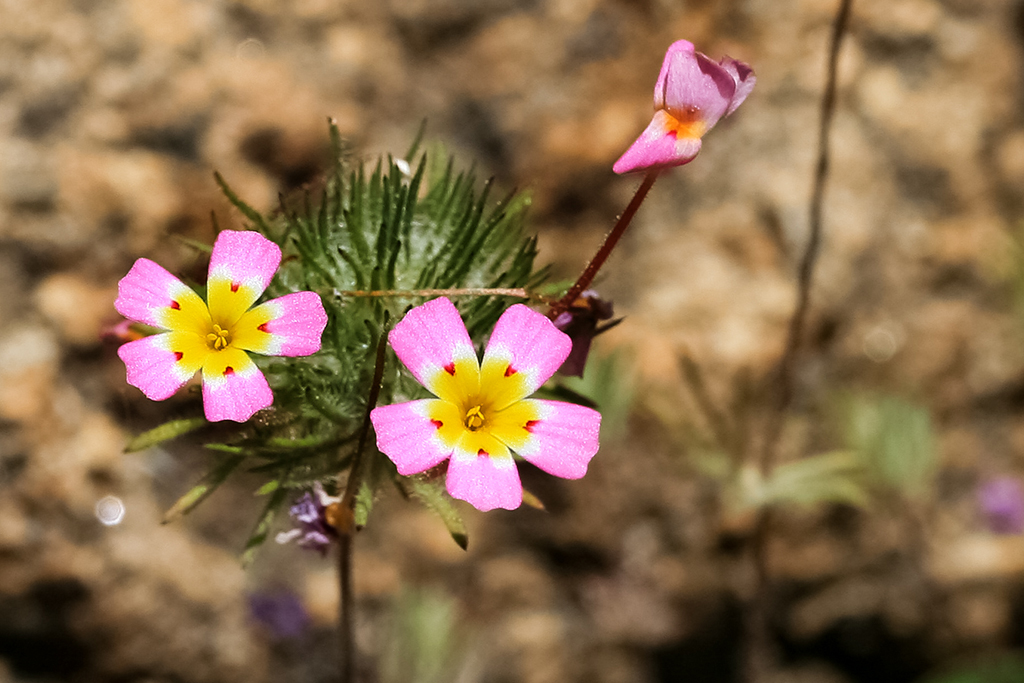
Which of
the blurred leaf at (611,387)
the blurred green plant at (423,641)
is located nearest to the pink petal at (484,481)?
the blurred leaf at (611,387)

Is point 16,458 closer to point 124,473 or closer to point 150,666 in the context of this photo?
point 124,473

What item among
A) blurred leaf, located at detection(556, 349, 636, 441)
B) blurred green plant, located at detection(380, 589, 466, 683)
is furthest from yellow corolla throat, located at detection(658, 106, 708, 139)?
blurred green plant, located at detection(380, 589, 466, 683)

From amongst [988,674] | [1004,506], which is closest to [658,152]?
[1004,506]

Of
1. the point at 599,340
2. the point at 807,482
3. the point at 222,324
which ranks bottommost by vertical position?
the point at 222,324

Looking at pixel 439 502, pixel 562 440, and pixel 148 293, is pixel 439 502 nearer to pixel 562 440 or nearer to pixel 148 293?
pixel 562 440

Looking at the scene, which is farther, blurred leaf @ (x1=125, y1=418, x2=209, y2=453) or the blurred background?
the blurred background

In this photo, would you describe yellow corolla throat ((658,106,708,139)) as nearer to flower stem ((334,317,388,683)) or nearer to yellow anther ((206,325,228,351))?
flower stem ((334,317,388,683))

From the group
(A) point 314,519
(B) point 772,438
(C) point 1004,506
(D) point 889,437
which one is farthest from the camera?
(C) point 1004,506
